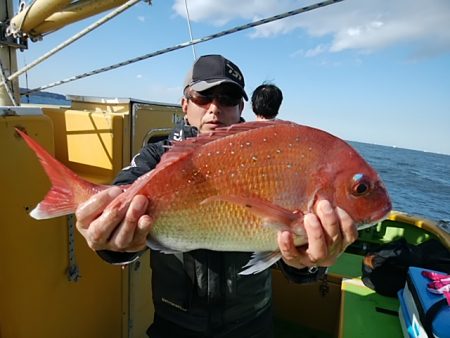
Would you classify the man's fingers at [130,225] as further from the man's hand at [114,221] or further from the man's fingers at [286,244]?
the man's fingers at [286,244]

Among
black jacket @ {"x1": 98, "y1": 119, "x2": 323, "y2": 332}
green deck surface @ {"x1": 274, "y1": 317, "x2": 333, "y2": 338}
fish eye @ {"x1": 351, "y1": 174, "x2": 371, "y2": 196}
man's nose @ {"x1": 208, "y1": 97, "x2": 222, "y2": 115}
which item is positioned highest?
man's nose @ {"x1": 208, "y1": 97, "x2": 222, "y2": 115}

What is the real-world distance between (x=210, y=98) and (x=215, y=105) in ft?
0.18

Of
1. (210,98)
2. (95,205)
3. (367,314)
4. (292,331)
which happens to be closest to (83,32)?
(210,98)

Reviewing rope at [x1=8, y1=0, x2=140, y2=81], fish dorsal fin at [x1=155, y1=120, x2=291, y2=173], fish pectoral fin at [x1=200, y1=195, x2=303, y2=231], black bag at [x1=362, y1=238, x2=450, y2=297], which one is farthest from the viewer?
black bag at [x1=362, y1=238, x2=450, y2=297]

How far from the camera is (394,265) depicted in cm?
323

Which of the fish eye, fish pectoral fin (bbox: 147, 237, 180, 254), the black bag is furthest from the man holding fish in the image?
the black bag

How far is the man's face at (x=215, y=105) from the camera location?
6.75ft

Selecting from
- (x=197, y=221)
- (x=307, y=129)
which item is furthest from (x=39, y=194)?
(x=307, y=129)

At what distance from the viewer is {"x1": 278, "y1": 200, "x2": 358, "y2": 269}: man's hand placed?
1.40 meters

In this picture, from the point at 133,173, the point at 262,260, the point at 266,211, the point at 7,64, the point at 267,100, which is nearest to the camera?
the point at 266,211

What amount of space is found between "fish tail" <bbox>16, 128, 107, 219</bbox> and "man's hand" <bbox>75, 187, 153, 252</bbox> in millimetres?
44

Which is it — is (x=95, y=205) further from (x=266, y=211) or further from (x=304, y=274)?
(x=304, y=274)

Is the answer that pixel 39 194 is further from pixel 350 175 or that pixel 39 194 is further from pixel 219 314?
pixel 350 175

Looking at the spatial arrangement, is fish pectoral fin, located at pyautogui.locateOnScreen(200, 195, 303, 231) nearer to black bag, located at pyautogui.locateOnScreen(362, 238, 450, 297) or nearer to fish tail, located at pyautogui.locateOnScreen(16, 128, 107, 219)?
fish tail, located at pyautogui.locateOnScreen(16, 128, 107, 219)
